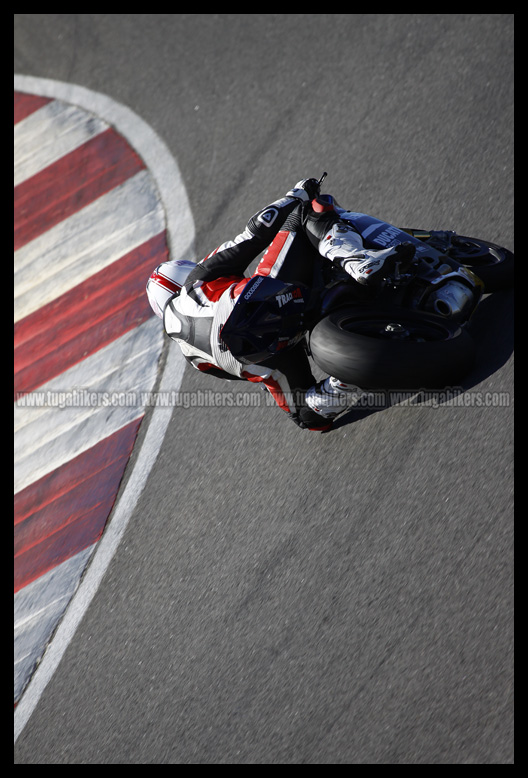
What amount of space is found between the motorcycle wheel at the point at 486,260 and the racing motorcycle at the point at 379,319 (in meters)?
0.01

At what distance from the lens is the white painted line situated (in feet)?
15.5

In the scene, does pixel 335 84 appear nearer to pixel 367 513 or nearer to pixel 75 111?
pixel 75 111

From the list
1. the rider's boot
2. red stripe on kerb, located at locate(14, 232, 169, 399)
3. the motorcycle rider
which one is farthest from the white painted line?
the rider's boot

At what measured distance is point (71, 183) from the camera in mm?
7465

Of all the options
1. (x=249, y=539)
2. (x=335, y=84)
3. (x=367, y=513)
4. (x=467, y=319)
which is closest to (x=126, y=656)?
(x=249, y=539)

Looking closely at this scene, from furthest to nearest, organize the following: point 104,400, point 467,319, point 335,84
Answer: point 335,84
point 104,400
point 467,319

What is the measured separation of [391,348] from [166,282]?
4.81 feet

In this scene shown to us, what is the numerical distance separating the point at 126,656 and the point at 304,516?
130 centimetres

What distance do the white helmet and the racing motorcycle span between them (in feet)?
2.04

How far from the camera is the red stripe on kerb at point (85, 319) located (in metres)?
6.27

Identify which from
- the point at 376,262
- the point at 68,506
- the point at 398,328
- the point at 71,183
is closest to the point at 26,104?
the point at 71,183

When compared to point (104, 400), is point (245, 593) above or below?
below
